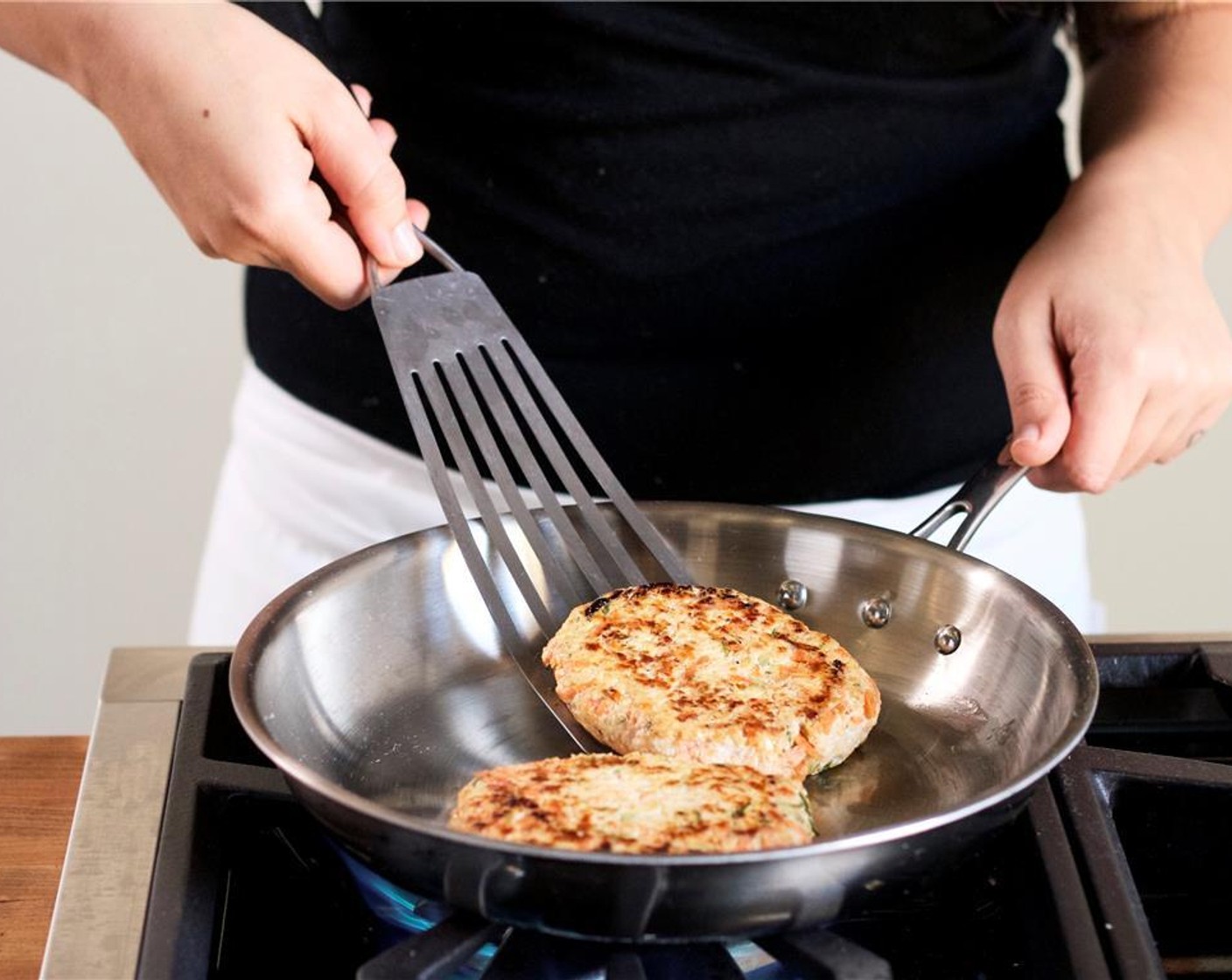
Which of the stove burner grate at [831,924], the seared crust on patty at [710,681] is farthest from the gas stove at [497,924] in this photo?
the seared crust on patty at [710,681]

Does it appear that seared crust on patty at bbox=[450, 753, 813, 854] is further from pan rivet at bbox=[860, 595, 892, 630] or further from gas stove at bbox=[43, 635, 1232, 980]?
pan rivet at bbox=[860, 595, 892, 630]

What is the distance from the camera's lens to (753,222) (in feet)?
4.06

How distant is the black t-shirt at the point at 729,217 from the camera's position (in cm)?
121

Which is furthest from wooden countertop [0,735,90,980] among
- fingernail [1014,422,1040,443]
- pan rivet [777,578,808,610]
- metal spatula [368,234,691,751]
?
fingernail [1014,422,1040,443]

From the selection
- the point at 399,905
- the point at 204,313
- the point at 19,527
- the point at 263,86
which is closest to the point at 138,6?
the point at 263,86

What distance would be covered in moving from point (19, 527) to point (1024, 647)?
1.87 metres

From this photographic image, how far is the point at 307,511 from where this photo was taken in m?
1.34

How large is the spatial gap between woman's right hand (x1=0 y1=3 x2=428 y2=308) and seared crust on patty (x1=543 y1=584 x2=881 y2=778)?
0.27m

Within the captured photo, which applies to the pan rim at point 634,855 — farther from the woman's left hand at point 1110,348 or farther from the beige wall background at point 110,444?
the beige wall background at point 110,444

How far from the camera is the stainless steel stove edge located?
68 centimetres

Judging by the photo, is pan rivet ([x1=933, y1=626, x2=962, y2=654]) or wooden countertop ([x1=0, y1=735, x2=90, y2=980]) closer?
wooden countertop ([x1=0, y1=735, x2=90, y2=980])

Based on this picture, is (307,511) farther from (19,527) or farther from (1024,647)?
(19,527)

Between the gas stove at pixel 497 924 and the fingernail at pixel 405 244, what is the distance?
285 mm

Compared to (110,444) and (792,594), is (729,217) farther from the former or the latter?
(110,444)
